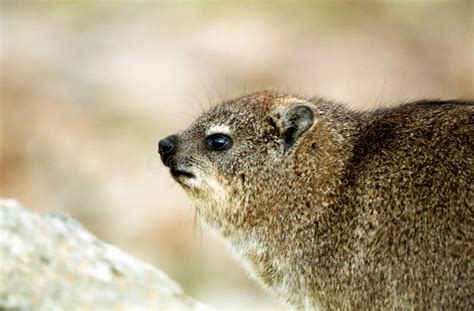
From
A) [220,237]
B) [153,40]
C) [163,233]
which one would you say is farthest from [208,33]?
[220,237]

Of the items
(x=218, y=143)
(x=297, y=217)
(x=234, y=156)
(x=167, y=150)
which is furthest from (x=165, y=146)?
(x=297, y=217)

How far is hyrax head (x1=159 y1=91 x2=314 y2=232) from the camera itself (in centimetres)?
895

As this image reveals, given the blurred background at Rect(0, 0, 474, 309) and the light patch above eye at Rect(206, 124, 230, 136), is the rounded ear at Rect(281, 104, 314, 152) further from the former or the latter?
the blurred background at Rect(0, 0, 474, 309)

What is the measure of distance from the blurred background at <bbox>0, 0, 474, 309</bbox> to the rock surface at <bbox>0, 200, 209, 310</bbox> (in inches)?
238

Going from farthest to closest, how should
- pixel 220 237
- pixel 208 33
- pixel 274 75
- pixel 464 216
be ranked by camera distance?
pixel 208 33 → pixel 274 75 → pixel 220 237 → pixel 464 216

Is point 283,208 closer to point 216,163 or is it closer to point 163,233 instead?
point 216,163

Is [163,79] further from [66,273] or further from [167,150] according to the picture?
[167,150]

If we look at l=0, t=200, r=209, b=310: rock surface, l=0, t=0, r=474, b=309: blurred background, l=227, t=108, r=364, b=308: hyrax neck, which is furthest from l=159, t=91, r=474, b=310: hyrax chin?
l=0, t=0, r=474, b=309: blurred background

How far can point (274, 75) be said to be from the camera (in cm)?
2183

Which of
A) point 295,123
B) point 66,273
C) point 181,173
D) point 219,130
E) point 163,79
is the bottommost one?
point 66,273

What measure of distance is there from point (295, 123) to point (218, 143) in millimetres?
630

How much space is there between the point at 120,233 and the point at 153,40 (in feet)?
19.8

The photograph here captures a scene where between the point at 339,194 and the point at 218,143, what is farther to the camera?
the point at 218,143

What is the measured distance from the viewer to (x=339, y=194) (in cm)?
873
